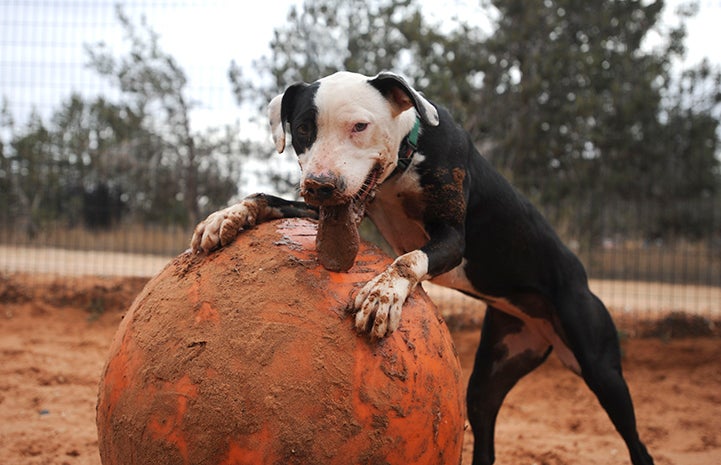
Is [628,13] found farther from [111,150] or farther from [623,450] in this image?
[623,450]

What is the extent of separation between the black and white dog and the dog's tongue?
0.07 metres

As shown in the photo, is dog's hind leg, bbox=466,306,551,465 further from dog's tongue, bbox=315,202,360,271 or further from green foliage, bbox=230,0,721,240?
A: green foliage, bbox=230,0,721,240

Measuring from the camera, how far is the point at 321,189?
232 centimetres

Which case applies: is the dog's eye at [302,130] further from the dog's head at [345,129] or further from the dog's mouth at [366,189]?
the dog's mouth at [366,189]

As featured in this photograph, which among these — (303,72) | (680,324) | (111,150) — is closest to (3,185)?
(111,150)

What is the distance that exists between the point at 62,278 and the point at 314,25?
21.1ft

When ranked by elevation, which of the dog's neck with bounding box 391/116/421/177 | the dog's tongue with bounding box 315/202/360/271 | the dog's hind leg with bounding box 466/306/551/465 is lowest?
the dog's hind leg with bounding box 466/306/551/465

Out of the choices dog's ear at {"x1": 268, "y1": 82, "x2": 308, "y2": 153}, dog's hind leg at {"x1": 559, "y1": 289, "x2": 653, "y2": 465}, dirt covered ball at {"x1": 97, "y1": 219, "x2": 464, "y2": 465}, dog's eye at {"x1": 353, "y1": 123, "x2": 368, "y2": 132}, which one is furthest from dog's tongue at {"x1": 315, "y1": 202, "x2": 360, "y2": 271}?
dog's hind leg at {"x1": 559, "y1": 289, "x2": 653, "y2": 465}

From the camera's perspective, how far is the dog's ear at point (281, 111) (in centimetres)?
280

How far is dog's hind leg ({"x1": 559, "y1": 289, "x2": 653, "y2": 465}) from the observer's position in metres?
3.78

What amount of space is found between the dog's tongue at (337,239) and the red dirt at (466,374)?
219 cm

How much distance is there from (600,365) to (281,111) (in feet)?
7.48

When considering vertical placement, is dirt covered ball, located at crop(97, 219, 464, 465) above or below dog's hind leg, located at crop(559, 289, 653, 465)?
above

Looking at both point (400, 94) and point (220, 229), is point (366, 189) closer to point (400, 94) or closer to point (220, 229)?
point (400, 94)
